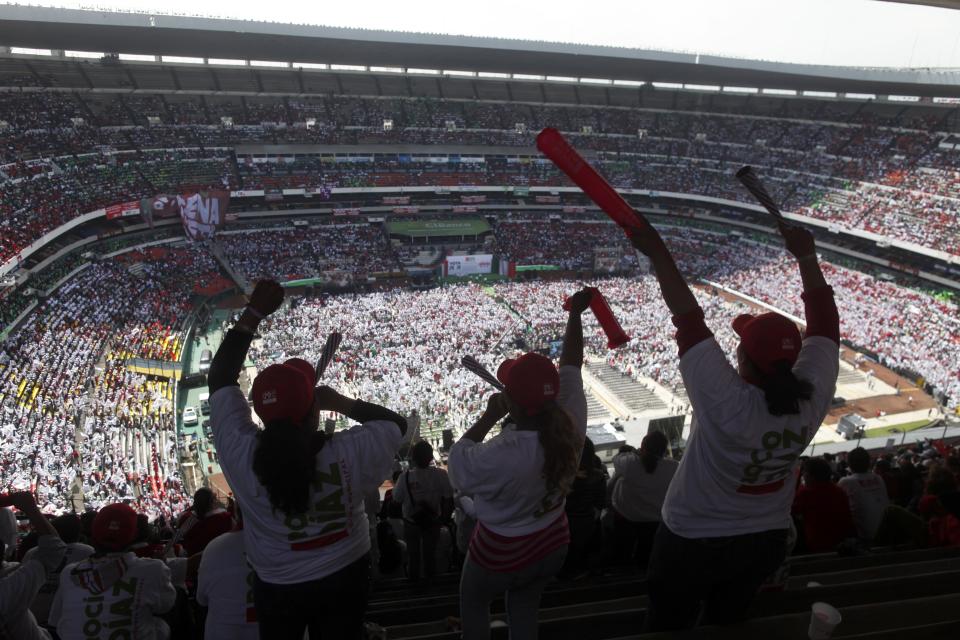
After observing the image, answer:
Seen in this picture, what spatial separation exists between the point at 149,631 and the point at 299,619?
2.63 feet

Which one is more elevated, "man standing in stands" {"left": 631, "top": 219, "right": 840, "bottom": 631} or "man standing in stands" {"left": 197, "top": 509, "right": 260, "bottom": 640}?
"man standing in stands" {"left": 631, "top": 219, "right": 840, "bottom": 631}

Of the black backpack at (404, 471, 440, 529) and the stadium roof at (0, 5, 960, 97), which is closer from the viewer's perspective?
the black backpack at (404, 471, 440, 529)

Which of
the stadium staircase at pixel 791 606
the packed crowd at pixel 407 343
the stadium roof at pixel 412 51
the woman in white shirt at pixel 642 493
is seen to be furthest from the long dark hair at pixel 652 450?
the stadium roof at pixel 412 51

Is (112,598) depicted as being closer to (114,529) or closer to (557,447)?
(114,529)

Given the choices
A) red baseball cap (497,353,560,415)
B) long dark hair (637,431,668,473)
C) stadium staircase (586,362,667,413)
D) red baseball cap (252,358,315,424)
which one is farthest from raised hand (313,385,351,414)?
stadium staircase (586,362,667,413)

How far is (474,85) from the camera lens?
38.9m

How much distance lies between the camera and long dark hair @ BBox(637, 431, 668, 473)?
333 cm

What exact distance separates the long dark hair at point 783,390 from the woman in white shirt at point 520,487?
613 mm

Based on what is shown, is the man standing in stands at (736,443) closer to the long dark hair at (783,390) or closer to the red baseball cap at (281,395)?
the long dark hair at (783,390)

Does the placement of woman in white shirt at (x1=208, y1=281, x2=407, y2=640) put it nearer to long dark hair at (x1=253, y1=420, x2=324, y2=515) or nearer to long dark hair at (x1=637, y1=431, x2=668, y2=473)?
long dark hair at (x1=253, y1=420, x2=324, y2=515)

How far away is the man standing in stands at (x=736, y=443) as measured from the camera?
5.35ft

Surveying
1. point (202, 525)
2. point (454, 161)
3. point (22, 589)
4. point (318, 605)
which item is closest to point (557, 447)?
point (318, 605)

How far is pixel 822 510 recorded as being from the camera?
3.23 meters

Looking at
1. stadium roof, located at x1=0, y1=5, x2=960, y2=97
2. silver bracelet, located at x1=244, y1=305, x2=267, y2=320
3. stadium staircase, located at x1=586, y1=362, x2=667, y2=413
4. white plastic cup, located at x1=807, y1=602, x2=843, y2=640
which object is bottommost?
stadium staircase, located at x1=586, y1=362, x2=667, y2=413
